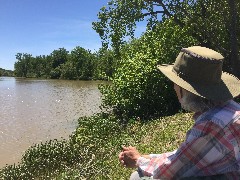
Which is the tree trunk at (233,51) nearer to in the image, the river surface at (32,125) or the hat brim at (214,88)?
the river surface at (32,125)

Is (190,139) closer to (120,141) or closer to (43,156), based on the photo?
(120,141)

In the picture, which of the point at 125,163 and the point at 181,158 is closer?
the point at 181,158

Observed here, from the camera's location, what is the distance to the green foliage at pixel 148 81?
1638cm

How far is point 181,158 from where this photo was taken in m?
2.76

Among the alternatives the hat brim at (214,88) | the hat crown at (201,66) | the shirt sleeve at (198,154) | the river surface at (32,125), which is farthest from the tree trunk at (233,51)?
the shirt sleeve at (198,154)

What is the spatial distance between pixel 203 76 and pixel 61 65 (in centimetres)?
11806

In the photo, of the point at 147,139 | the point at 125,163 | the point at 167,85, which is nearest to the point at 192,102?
the point at 125,163

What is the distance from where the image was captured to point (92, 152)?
11.2 meters

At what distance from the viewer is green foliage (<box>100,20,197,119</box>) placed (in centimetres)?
1638

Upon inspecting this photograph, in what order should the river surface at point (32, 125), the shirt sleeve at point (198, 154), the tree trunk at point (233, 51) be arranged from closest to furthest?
1. the shirt sleeve at point (198, 154)
2. the tree trunk at point (233, 51)
3. the river surface at point (32, 125)

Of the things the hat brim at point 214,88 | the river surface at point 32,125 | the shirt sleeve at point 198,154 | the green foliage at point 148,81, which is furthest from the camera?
the green foliage at point 148,81

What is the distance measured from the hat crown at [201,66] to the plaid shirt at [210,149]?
0.25 meters

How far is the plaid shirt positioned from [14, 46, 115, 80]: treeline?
69.1m

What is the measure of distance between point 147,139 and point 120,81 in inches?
268
